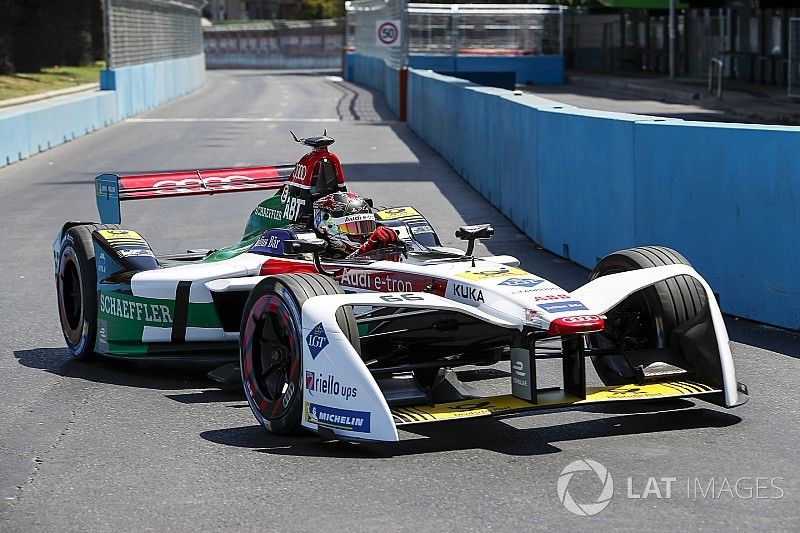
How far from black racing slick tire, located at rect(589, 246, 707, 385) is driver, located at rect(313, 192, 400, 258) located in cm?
133

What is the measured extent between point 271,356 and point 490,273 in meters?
1.20

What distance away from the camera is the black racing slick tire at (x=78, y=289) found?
917cm

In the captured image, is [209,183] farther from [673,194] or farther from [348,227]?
[673,194]

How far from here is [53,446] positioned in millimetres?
7168

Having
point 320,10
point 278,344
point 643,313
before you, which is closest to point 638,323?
point 643,313

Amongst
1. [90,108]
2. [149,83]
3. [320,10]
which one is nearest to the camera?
[90,108]

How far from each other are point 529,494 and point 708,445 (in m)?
1.19

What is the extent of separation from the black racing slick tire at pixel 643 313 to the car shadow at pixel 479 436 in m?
0.35

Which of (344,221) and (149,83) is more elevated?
(149,83)

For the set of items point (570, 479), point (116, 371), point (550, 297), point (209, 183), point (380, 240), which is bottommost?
point (116, 371)

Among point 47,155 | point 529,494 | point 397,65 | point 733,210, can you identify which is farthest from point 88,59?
point 529,494

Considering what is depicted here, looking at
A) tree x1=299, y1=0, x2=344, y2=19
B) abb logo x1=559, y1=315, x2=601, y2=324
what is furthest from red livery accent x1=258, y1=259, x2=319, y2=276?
tree x1=299, y1=0, x2=344, y2=19

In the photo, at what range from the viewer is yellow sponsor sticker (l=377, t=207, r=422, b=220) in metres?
9.77

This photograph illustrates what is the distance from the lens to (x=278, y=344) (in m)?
7.26
